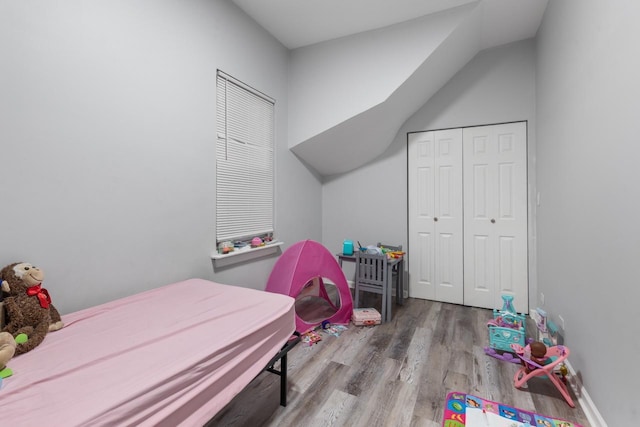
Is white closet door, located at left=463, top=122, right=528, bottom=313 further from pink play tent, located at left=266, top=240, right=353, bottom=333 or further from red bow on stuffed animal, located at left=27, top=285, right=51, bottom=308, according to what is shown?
red bow on stuffed animal, located at left=27, top=285, right=51, bottom=308

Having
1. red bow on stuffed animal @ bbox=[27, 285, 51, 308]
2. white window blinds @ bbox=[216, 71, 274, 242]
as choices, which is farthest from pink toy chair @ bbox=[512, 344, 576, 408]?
red bow on stuffed animal @ bbox=[27, 285, 51, 308]

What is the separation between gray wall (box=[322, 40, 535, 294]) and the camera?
9.67 feet

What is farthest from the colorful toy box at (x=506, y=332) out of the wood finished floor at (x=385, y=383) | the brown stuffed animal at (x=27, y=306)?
the brown stuffed animal at (x=27, y=306)

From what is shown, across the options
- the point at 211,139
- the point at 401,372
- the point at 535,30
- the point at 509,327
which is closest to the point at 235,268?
the point at 211,139

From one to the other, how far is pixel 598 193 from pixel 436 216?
1.87 m

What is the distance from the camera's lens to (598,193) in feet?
4.82

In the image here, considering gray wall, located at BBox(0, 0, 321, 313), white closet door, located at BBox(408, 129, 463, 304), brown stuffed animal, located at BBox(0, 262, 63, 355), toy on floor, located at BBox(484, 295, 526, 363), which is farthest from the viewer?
white closet door, located at BBox(408, 129, 463, 304)

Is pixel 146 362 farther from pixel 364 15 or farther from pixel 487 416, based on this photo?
pixel 364 15

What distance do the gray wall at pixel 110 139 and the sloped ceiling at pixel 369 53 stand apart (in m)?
0.82

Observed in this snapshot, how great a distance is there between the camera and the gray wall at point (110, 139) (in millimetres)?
1338

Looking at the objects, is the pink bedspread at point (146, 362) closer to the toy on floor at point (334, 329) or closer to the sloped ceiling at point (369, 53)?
the toy on floor at point (334, 329)

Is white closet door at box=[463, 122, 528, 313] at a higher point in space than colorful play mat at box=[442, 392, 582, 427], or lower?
higher

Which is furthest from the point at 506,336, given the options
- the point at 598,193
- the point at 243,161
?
the point at 243,161

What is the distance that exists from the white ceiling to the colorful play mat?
2.97 meters
